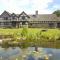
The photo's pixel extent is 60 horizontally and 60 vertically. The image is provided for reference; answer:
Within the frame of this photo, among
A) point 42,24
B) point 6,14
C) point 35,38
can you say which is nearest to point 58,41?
point 35,38

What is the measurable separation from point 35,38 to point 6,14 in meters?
37.9

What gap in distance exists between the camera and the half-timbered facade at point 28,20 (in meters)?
77.4

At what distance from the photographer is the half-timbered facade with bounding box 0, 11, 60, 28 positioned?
77363mm

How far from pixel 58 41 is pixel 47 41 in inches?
82.3

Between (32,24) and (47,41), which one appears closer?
(47,41)

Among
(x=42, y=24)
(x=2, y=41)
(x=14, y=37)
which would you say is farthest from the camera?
(x=42, y=24)

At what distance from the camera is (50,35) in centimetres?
4506

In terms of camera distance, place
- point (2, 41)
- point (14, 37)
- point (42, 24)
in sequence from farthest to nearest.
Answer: point (42, 24) → point (14, 37) → point (2, 41)

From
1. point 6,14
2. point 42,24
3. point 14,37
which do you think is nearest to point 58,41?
point 14,37

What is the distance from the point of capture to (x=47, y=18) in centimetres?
7788

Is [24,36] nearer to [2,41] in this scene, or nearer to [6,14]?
[2,41]

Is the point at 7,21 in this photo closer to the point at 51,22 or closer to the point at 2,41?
the point at 51,22

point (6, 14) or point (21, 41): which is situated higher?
point (6, 14)

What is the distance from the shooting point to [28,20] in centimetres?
7800
